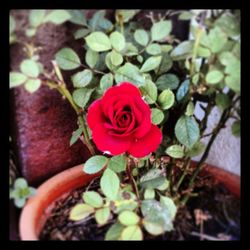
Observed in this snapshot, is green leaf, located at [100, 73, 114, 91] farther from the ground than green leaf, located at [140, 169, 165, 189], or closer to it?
farther from the ground

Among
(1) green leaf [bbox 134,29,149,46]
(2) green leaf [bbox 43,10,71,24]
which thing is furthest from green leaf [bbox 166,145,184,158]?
(2) green leaf [bbox 43,10,71,24]

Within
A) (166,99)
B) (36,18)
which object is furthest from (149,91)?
(36,18)

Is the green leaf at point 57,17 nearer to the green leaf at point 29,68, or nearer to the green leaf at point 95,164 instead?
the green leaf at point 29,68

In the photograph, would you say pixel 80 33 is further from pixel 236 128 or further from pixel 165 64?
pixel 236 128

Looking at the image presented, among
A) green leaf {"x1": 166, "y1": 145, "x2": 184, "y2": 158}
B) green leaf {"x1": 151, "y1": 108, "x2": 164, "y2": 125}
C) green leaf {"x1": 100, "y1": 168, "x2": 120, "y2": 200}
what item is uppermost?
green leaf {"x1": 151, "y1": 108, "x2": 164, "y2": 125}

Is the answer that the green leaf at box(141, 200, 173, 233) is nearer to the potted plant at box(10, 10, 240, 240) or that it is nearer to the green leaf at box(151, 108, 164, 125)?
the potted plant at box(10, 10, 240, 240)

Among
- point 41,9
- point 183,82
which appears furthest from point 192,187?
point 41,9
